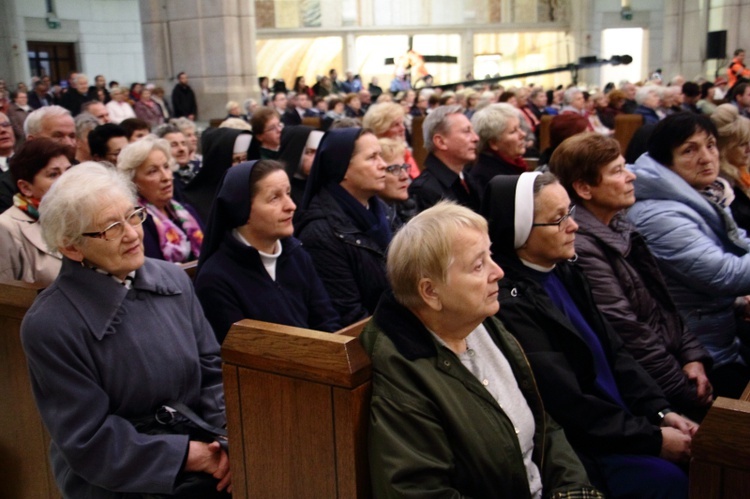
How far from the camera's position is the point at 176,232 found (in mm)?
4031

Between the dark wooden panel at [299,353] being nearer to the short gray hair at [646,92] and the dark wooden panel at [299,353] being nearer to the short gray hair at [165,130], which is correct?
the short gray hair at [165,130]

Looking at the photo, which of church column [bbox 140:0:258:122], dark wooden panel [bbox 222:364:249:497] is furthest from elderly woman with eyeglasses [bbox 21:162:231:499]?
church column [bbox 140:0:258:122]

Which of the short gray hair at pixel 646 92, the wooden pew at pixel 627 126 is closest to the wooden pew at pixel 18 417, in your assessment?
the wooden pew at pixel 627 126

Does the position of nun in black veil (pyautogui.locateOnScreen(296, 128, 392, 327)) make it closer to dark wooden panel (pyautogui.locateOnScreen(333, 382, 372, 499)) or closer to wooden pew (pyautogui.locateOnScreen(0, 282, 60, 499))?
wooden pew (pyautogui.locateOnScreen(0, 282, 60, 499))

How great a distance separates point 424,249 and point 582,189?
1332 millimetres

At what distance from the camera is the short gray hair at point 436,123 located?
15.2 feet

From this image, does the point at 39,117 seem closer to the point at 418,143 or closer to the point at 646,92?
the point at 418,143

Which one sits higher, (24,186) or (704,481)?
(24,186)

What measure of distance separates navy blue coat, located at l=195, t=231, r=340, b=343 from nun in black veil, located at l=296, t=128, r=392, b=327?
0.34 metres

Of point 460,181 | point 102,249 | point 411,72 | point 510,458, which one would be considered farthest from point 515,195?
point 411,72

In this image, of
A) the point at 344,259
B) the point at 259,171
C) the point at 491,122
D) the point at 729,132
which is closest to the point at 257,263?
the point at 259,171

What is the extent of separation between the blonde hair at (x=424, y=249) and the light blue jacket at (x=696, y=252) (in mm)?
1618

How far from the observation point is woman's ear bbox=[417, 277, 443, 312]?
1949 millimetres

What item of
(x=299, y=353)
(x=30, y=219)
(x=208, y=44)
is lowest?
(x=299, y=353)
